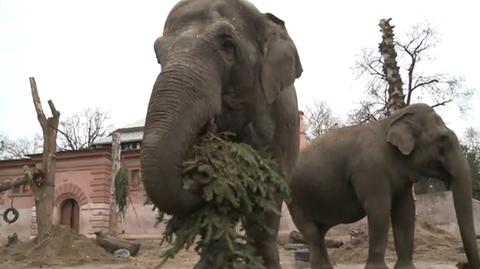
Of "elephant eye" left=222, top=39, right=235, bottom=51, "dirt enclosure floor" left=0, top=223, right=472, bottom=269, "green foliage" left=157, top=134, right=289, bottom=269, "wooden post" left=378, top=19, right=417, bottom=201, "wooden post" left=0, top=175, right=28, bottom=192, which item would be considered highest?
"wooden post" left=378, top=19, right=417, bottom=201

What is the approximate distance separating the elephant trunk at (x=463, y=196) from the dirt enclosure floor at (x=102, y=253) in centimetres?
518

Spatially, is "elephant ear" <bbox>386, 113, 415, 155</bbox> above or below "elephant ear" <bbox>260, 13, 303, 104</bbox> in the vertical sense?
below

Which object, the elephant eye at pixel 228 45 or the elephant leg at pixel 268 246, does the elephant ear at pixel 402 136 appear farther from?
the elephant eye at pixel 228 45

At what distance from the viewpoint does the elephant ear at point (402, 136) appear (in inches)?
266

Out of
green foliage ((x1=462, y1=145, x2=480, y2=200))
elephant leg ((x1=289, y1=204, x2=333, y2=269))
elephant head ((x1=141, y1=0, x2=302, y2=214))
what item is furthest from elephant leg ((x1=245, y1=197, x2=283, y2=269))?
green foliage ((x1=462, y1=145, x2=480, y2=200))

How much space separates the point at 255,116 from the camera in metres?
4.87

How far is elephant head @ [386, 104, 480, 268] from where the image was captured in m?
6.79

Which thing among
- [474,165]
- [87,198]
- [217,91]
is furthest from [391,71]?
[474,165]

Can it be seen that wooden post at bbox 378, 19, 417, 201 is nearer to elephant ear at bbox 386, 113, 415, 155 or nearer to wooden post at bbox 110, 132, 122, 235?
elephant ear at bbox 386, 113, 415, 155

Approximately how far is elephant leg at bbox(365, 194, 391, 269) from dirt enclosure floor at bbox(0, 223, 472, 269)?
5668 millimetres

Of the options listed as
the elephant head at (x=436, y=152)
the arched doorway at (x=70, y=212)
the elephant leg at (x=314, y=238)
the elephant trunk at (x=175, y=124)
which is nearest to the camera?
the elephant trunk at (x=175, y=124)

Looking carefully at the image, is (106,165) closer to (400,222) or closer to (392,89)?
(392,89)

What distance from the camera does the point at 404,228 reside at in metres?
6.90

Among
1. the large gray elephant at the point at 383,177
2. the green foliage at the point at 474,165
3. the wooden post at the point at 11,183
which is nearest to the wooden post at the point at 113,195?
the wooden post at the point at 11,183
